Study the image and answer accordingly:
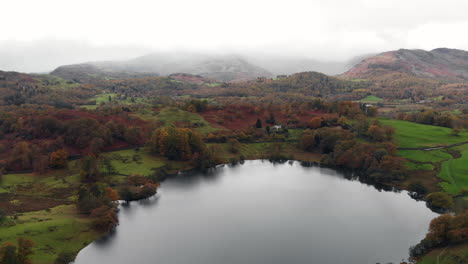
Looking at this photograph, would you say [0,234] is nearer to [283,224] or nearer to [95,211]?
[95,211]

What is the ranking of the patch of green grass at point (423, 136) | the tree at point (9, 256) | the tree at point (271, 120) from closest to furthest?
the tree at point (9, 256) → the patch of green grass at point (423, 136) → the tree at point (271, 120)

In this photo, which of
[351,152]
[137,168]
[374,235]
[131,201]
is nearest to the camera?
[374,235]

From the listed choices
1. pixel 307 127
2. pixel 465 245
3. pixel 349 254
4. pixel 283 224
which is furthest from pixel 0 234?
pixel 307 127

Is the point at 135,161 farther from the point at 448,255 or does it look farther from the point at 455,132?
the point at 455,132

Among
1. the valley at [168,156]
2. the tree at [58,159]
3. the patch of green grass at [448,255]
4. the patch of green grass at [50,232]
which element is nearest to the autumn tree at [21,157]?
the valley at [168,156]

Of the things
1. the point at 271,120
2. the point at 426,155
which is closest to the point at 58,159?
the point at 271,120

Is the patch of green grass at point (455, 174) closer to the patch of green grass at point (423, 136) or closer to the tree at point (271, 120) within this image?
the patch of green grass at point (423, 136)
